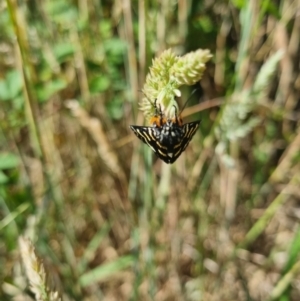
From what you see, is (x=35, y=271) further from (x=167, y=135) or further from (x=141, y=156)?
(x=141, y=156)

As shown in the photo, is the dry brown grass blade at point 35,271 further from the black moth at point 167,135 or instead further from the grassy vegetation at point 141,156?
the grassy vegetation at point 141,156

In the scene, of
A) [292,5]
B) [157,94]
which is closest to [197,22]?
[292,5]

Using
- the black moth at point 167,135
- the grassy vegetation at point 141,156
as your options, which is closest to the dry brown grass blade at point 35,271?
the black moth at point 167,135

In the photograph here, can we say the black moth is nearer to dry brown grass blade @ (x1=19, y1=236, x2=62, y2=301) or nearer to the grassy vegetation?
dry brown grass blade @ (x1=19, y1=236, x2=62, y2=301)

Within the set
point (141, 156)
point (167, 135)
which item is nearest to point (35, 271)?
point (167, 135)

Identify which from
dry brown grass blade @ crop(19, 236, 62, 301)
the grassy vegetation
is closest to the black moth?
dry brown grass blade @ crop(19, 236, 62, 301)

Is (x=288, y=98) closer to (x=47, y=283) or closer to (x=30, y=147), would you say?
(x=30, y=147)
